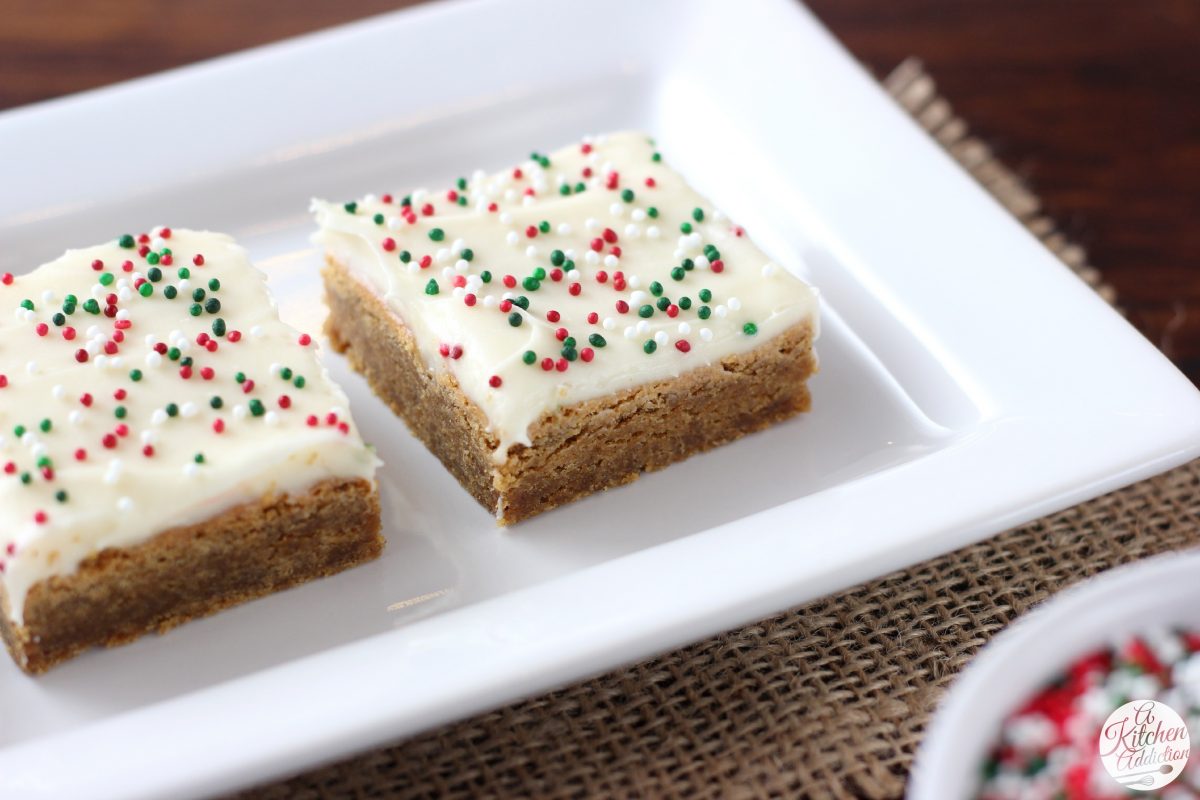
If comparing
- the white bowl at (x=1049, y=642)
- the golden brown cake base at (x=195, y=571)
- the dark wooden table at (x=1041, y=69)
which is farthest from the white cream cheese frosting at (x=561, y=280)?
the dark wooden table at (x=1041, y=69)

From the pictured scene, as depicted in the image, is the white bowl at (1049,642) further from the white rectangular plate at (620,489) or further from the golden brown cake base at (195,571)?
the golden brown cake base at (195,571)

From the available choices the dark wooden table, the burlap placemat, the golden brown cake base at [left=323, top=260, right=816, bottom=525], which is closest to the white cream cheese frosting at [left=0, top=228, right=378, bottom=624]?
the golden brown cake base at [left=323, top=260, right=816, bottom=525]

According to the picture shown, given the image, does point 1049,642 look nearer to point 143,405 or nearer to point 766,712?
point 766,712

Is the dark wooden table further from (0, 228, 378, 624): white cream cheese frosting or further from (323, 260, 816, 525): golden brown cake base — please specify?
(0, 228, 378, 624): white cream cheese frosting

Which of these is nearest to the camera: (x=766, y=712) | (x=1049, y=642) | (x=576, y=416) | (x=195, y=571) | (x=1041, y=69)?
(x=1049, y=642)

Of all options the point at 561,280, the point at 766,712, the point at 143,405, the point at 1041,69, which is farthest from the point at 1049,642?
the point at 1041,69
